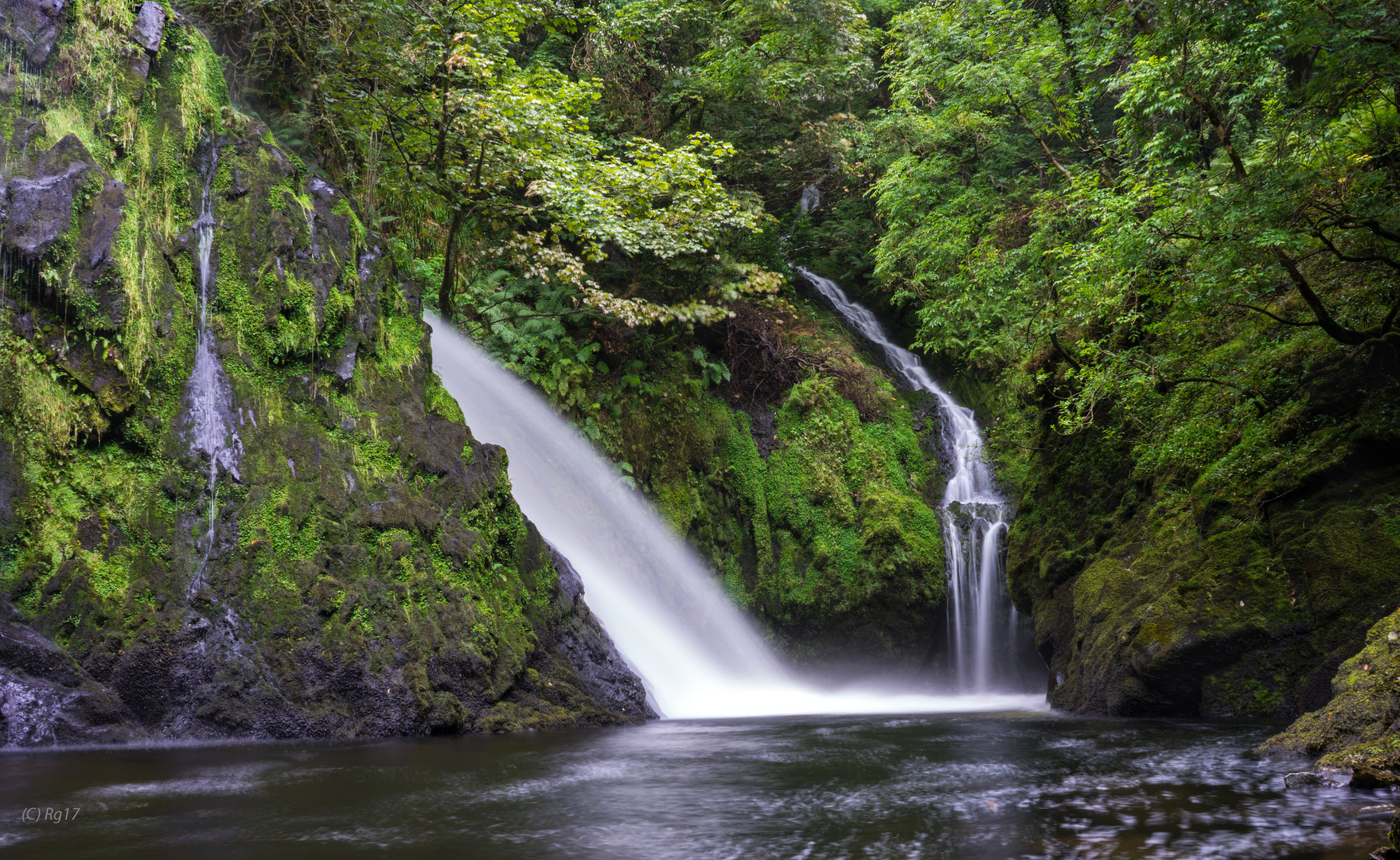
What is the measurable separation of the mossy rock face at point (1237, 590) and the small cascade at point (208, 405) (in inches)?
327

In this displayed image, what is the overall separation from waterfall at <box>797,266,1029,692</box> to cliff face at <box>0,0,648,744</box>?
6305mm

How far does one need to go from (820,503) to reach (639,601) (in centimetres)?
431

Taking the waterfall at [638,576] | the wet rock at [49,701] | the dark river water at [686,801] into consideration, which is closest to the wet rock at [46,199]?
the wet rock at [49,701]

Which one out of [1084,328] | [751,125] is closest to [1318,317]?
[1084,328]

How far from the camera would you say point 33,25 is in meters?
7.44

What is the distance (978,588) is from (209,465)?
10.7m

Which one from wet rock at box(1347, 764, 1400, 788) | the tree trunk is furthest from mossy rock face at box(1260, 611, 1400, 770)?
the tree trunk

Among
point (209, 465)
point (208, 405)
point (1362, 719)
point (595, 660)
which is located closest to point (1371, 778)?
point (1362, 719)

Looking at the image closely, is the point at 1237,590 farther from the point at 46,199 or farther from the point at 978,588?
the point at 46,199

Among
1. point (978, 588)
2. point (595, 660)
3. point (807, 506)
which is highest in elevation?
point (807, 506)

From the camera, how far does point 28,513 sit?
6457 millimetres

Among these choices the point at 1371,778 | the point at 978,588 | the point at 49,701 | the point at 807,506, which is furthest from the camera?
the point at 807,506

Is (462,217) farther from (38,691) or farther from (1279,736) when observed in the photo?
(1279,736)

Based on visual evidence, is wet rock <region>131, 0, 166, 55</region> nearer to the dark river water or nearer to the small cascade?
the small cascade
